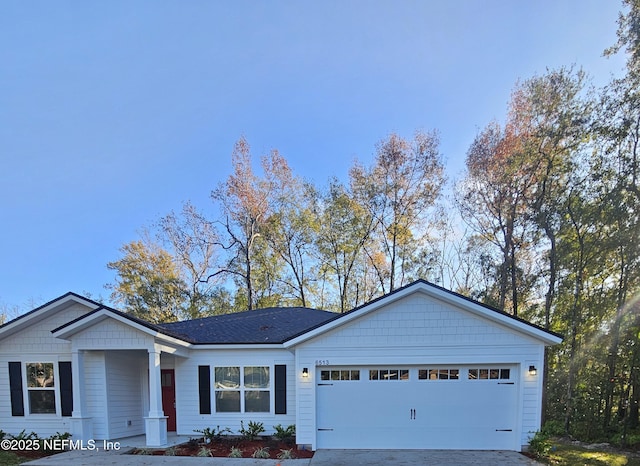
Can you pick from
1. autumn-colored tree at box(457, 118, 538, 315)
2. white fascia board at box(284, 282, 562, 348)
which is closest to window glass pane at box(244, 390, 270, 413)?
white fascia board at box(284, 282, 562, 348)

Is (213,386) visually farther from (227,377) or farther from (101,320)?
(101,320)

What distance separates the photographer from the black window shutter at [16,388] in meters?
8.75

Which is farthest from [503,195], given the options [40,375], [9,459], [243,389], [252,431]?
[9,459]

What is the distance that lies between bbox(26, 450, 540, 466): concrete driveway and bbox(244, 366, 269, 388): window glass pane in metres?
2.06

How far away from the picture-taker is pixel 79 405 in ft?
26.9

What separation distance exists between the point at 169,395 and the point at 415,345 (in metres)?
7.03

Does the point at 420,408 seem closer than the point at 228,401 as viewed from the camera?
Yes

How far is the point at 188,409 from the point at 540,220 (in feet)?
44.1

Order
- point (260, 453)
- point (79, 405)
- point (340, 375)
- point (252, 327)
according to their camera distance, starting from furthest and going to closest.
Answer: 1. point (252, 327)
2. point (79, 405)
3. point (340, 375)
4. point (260, 453)

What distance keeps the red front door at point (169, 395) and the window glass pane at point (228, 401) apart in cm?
152

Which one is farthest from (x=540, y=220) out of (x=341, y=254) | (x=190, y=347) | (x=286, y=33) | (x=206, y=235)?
(x=206, y=235)

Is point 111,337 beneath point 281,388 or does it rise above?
above

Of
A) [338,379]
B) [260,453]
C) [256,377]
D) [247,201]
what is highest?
[247,201]

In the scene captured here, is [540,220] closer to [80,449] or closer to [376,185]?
[376,185]
